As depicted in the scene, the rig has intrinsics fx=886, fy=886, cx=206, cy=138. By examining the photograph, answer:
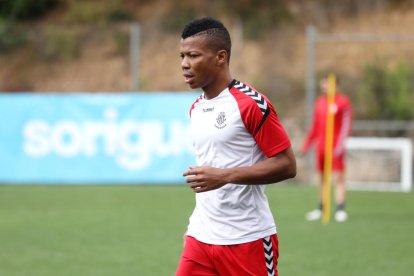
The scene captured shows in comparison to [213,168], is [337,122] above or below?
below

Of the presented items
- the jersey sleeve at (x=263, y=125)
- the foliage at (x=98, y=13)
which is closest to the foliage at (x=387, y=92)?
the foliage at (x=98, y=13)

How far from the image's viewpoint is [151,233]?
484 inches

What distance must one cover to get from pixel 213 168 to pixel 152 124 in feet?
50.9

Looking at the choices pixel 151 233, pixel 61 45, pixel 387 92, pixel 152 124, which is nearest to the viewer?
pixel 151 233

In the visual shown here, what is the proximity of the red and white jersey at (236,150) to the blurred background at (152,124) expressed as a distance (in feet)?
12.8

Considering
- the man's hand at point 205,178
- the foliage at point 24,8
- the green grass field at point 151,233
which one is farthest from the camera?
the foliage at point 24,8

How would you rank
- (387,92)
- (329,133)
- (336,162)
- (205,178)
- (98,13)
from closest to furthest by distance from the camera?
(205,178), (329,133), (336,162), (387,92), (98,13)

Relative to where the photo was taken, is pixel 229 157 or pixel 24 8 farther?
pixel 24 8

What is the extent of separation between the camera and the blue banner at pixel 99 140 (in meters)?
20.3

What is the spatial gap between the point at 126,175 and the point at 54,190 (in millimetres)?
1896

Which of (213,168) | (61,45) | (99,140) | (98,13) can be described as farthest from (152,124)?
(213,168)

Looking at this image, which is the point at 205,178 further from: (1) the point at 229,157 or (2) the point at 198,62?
(2) the point at 198,62

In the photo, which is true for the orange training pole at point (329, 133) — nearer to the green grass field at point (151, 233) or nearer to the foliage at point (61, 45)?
the green grass field at point (151, 233)

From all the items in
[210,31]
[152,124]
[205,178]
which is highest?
[210,31]
